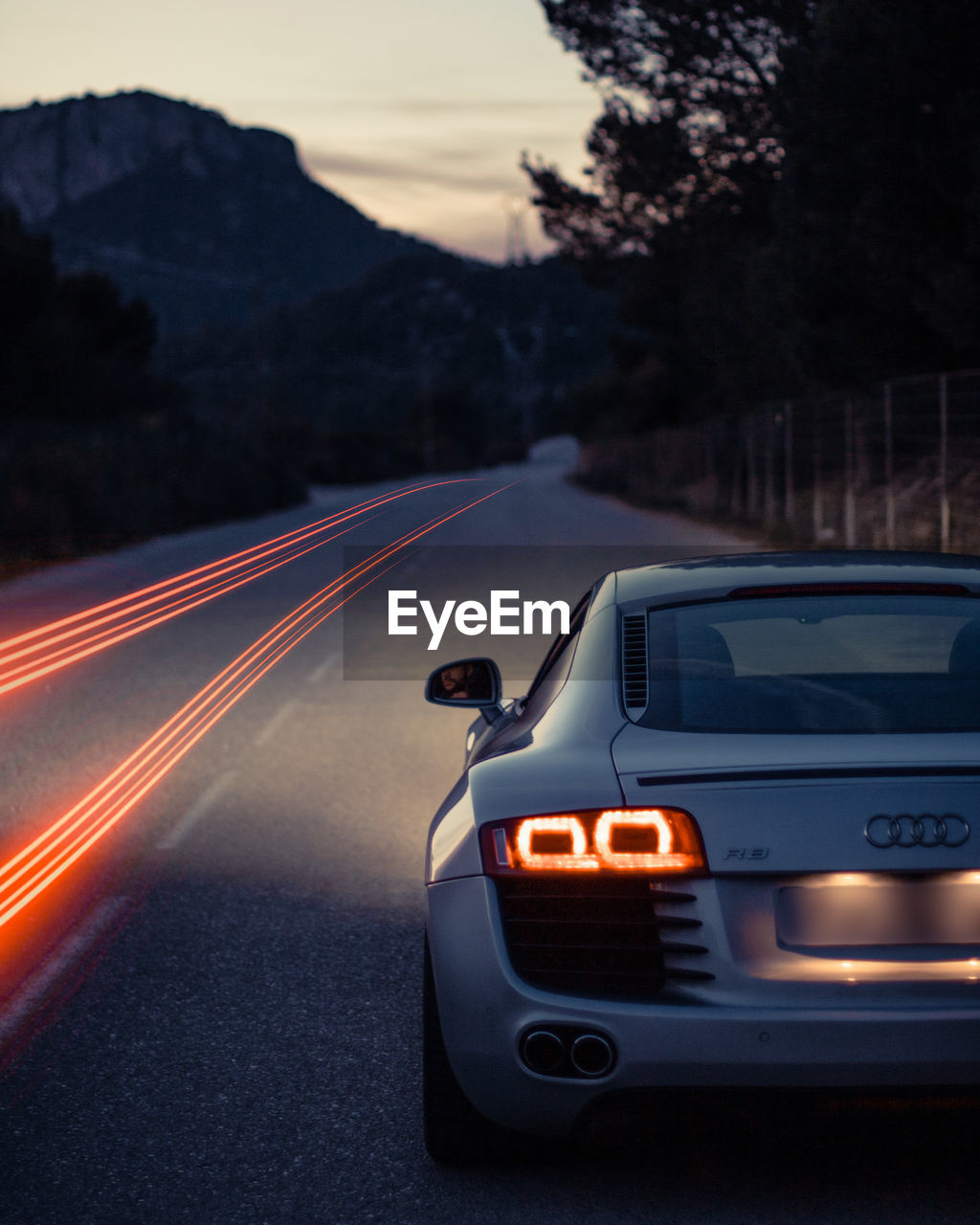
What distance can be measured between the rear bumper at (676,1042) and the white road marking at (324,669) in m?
9.36

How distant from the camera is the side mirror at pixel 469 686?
4.73m

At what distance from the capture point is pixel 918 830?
2.98 meters

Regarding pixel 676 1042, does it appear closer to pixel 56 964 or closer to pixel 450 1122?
pixel 450 1122

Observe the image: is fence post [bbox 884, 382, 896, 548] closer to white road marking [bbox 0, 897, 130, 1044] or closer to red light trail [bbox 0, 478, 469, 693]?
white road marking [bbox 0, 897, 130, 1044]

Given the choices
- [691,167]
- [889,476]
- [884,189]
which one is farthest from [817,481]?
[691,167]

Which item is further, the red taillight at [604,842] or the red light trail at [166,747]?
the red light trail at [166,747]

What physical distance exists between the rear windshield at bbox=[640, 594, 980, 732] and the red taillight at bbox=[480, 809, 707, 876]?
369mm

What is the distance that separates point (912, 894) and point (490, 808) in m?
0.89

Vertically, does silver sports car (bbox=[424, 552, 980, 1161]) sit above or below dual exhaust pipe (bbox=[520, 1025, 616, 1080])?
above

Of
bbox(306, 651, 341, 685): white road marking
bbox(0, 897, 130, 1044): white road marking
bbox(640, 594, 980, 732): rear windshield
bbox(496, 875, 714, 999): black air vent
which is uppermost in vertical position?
bbox(640, 594, 980, 732): rear windshield

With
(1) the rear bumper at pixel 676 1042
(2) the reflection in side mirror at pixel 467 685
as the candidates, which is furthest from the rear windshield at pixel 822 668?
(2) the reflection in side mirror at pixel 467 685

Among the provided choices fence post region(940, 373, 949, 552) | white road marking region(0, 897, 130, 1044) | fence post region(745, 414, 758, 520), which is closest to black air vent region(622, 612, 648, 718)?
white road marking region(0, 897, 130, 1044)

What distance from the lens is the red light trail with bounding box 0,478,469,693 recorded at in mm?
3244

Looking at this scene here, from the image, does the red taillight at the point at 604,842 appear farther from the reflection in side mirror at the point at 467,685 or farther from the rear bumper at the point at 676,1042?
the reflection in side mirror at the point at 467,685
